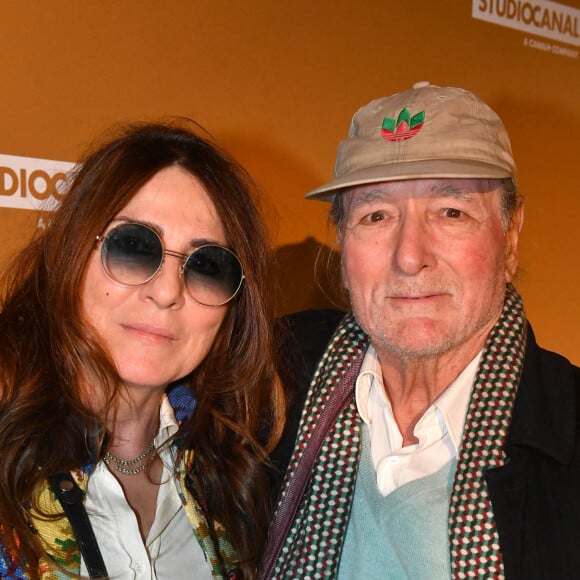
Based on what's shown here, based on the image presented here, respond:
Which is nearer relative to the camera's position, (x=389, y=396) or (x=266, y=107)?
(x=389, y=396)

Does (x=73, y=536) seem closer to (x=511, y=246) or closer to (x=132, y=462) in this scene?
(x=132, y=462)

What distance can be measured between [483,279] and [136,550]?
36.4 inches

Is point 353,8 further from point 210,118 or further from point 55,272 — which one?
point 55,272

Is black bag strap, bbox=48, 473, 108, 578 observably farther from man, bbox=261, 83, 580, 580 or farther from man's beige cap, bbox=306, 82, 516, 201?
man's beige cap, bbox=306, 82, 516, 201

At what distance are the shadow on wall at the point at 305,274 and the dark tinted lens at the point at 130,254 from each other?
94cm

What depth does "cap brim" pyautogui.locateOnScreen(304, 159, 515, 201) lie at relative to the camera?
1863 millimetres

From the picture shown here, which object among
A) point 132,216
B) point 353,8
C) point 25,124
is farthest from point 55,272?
point 353,8

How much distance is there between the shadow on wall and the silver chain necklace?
828 mm

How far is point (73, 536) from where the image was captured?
5.49ft

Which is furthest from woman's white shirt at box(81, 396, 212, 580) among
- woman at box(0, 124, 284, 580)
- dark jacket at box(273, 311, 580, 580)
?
dark jacket at box(273, 311, 580, 580)

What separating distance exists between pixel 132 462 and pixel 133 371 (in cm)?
25

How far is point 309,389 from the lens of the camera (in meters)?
2.13

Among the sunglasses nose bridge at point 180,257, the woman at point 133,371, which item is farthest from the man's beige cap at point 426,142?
the sunglasses nose bridge at point 180,257

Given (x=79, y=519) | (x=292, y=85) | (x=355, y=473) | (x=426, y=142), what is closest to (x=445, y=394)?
(x=355, y=473)
